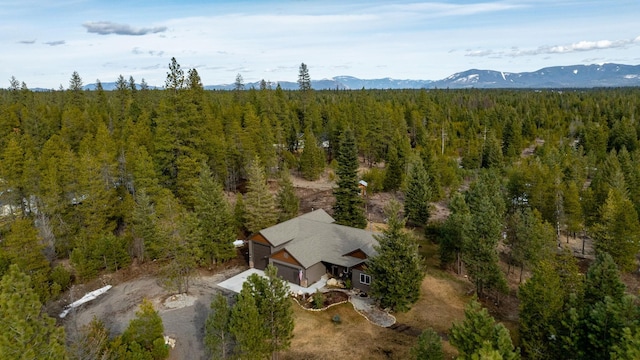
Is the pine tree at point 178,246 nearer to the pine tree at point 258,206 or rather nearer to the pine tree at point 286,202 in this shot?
the pine tree at point 258,206

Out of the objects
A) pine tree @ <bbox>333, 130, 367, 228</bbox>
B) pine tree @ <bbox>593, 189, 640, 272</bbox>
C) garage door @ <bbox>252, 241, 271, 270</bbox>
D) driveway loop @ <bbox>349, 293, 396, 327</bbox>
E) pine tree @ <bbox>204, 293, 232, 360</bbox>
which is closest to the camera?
pine tree @ <bbox>204, 293, 232, 360</bbox>

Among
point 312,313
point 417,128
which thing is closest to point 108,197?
point 312,313

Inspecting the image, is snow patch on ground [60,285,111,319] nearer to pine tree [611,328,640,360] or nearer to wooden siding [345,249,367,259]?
wooden siding [345,249,367,259]

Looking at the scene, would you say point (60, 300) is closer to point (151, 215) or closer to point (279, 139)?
point (151, 215)

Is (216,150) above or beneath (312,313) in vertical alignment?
above

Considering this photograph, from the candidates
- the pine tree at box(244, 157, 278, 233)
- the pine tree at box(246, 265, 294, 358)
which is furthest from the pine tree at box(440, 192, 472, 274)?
the pine tree at box(246, 265, 294, 358)

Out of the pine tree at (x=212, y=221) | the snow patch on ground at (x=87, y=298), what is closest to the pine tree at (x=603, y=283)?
the pine tree at (x=212, y=221)

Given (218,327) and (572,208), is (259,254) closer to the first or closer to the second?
(218,327)
